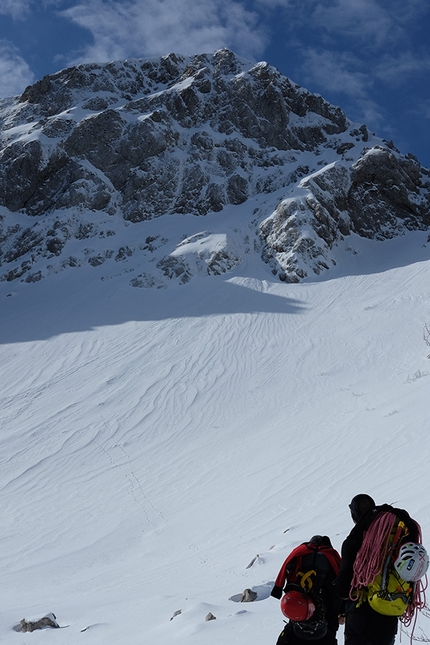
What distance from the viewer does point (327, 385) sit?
22.8m

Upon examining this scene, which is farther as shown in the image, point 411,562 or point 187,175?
point 187,175

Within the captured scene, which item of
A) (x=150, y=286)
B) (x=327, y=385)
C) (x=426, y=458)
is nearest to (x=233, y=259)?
(x=150, y=286)

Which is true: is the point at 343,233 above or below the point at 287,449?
above

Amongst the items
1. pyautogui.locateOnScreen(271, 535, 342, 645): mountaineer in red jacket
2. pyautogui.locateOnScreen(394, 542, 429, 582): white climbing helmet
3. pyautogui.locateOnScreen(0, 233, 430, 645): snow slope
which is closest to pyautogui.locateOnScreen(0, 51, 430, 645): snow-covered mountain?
pyautogui.locateOnScreen(0, 233, 430, 645): snow slope

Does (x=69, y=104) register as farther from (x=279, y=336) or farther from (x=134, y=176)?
(x=279, y=336)

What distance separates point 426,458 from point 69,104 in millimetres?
64684

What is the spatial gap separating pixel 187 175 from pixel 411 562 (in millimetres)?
55561

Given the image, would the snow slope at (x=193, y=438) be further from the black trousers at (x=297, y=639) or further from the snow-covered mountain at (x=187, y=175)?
the snow-covered mountain at (x=187, y=175)

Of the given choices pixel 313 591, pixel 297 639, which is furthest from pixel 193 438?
pixel 313 591

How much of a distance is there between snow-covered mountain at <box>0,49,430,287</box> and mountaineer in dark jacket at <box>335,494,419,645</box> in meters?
36.5

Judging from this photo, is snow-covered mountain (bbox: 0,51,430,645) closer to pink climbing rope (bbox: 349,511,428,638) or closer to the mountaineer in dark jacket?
the mountaineer in dark jacket

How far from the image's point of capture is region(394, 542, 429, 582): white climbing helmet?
3.27 meters

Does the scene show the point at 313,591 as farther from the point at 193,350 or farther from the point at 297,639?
the point at 193,350

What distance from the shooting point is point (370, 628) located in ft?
11.1
